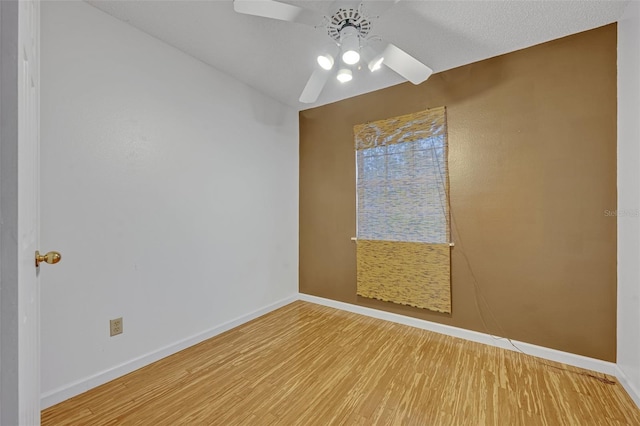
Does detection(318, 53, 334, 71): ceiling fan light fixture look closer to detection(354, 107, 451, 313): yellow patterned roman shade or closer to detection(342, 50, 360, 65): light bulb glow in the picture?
detection(342, 50, 360, 65): light bulb glow

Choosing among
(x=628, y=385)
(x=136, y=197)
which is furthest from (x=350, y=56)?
(x=628, y=385)

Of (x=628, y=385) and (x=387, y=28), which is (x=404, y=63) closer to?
(x=387, y=28)

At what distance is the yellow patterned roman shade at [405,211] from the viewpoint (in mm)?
2531

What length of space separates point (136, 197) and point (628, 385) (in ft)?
11.6

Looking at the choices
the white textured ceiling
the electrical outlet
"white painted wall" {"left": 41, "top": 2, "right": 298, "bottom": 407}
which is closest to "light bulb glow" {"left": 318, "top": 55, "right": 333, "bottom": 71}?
the white textured ceiling

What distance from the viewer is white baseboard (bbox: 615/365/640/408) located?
1.61m

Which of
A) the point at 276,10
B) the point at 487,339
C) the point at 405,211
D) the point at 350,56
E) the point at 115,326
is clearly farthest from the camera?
the point at 405,211

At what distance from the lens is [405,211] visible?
271cm

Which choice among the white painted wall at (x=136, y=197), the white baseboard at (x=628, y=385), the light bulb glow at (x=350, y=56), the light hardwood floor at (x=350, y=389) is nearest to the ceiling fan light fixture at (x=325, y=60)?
the light bulb glow at (x=350, y=56)

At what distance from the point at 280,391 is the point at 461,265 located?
6.04ft

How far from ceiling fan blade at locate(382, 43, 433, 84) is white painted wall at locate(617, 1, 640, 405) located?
1.27m

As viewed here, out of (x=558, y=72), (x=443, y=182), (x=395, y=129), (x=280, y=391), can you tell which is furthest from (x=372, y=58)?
(x=280, y=391)

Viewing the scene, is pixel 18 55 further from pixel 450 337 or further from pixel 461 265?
pixel 450 337

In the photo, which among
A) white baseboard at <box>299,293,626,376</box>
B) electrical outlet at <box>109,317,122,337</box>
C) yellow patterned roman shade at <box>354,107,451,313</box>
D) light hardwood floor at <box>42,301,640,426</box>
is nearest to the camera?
light hardwood floor at <box>42,301,640,426</box>
